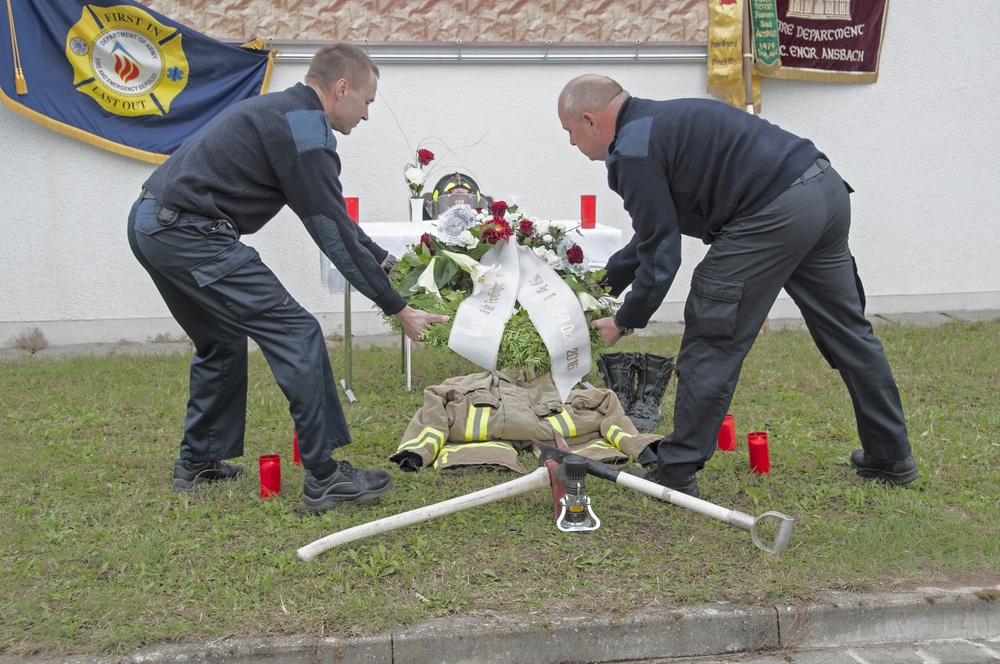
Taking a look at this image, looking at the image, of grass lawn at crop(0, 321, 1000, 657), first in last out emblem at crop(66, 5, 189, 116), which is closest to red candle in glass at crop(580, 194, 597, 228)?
grass lawn at crop(0, 321, 1000, 657)

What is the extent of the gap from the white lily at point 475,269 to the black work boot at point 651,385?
1.36 meters

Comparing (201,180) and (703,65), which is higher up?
(703,65)

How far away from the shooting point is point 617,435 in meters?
5.10

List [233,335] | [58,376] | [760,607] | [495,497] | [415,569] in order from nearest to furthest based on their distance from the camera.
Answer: [760,607], [415,569], [495,497], [233,335], [58,376]

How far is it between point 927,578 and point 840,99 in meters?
5.92

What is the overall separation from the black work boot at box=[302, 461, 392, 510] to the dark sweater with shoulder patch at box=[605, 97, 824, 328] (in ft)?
4.77

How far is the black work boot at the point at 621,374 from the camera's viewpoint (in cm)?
570

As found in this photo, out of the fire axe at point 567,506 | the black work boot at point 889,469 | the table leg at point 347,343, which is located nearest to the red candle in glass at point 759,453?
the black work boot at point 889,469

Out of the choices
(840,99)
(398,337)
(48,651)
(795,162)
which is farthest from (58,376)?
(840,99)

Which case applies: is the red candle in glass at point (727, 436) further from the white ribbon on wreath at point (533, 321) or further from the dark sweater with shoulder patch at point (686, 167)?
the dark sweater with shoulder patch at point (686, 167)

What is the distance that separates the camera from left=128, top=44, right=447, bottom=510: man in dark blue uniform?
12.9ft

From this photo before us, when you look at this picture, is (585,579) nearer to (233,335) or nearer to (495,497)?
(495,497)

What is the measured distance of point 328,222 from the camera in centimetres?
398

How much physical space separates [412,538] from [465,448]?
1.06m
